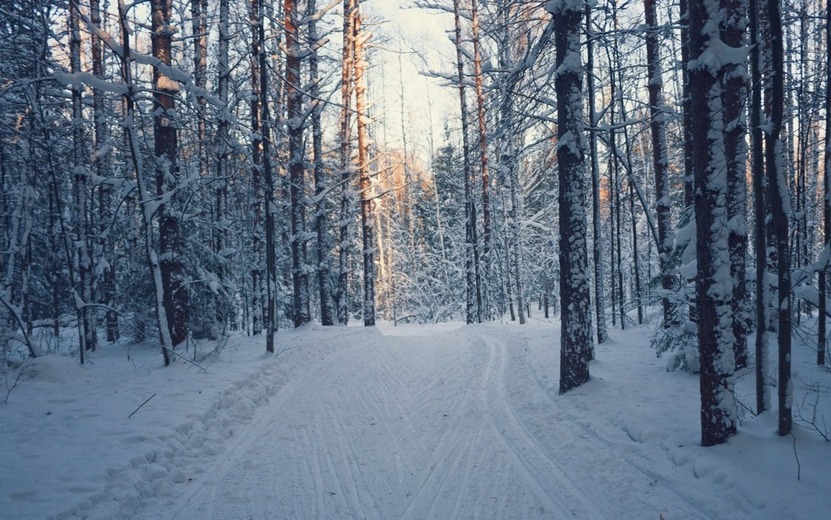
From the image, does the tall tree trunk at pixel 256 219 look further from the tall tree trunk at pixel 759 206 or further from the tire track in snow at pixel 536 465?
the tall tree trunk at pixel 759 206

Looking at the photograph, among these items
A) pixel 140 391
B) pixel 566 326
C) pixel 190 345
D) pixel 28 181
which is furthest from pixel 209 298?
pixel 566 326

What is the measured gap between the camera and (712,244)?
4945 mm

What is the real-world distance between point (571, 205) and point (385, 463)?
550cm

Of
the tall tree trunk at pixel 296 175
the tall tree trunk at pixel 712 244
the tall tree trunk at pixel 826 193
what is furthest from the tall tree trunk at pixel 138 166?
the tall tree trunk at pixel 826 193

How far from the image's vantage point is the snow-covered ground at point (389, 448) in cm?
438

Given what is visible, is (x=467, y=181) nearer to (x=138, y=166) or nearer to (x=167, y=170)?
(x=167, y=170)

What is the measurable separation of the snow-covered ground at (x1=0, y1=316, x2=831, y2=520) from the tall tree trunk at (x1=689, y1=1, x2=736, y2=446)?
383mm

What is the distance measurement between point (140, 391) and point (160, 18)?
8.23 meters

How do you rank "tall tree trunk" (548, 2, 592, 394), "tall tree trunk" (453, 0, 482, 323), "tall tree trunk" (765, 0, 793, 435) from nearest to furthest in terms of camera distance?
"tall tree trunk" (765, 0, 793, 435) < "tall tree trunk" (548, 2, 592, 394) < "tall tree trunk" (453, 0, 482, 323)

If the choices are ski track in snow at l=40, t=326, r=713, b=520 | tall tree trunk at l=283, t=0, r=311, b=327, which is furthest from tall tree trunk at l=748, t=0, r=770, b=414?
tall tree trunk at l=283, t=0, r=311, b=327

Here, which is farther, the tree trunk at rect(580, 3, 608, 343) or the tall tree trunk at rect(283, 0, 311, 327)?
the tall tree trunk at rect(283, 0, 311, 327)

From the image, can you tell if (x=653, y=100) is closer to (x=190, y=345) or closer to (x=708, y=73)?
(x=708, y=73)

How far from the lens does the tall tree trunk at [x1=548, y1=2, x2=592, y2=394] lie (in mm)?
8336

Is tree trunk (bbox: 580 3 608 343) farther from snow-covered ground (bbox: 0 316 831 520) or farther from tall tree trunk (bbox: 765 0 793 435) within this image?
tall tree trunk (bbox: 765 0 793 435)
